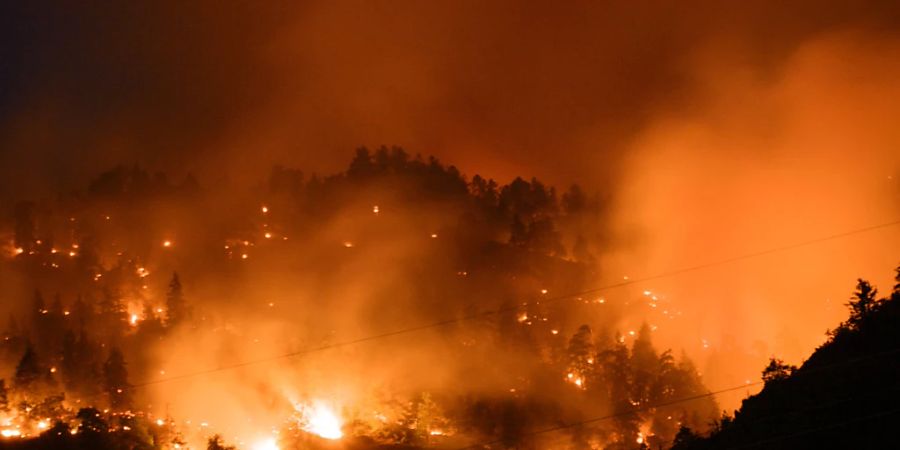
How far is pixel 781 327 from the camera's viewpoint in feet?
277

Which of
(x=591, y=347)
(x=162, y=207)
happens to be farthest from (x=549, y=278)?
(x=162, y=207)

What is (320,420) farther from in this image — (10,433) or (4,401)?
(4,401)

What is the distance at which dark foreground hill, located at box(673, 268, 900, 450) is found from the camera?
45.8ft

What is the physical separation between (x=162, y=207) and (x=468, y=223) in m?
41.3

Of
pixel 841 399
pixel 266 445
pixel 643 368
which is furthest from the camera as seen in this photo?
pixel 643 368

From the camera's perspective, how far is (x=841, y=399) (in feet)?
50.2

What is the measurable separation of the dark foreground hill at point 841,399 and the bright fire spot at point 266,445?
40.5m

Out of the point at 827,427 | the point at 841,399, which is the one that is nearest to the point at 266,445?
the point at 841,399

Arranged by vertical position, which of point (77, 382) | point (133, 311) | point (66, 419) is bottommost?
point (66, 419)

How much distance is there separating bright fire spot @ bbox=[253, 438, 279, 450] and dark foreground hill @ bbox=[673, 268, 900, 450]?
40539 mm

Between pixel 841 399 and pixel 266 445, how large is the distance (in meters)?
45.7

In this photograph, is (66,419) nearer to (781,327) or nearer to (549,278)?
(549,278)

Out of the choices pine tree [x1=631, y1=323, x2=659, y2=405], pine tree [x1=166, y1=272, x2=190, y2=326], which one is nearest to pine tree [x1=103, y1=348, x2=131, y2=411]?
pine tree [x1=166, y1=272, x2=190, y2=326]

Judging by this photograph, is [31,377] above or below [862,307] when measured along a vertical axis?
above
